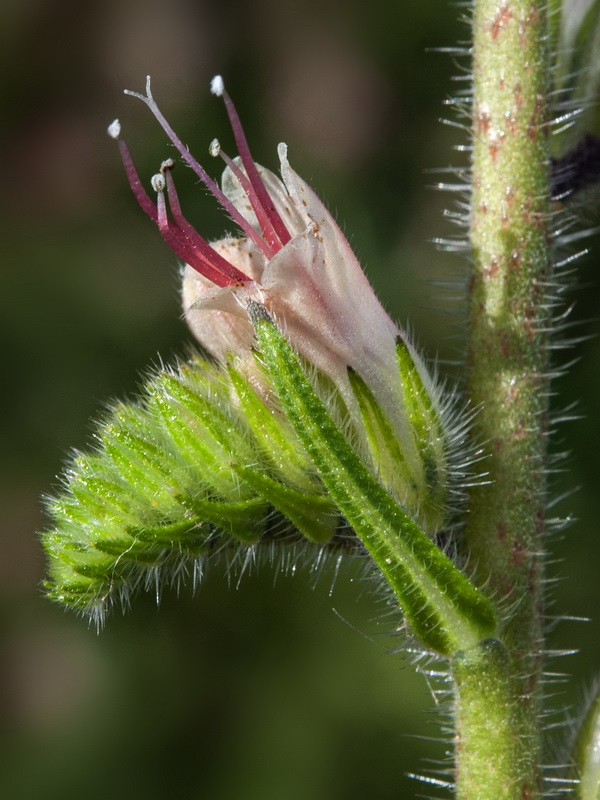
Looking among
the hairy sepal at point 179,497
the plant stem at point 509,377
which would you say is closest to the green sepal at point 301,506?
the hairy sepal at point 179,497

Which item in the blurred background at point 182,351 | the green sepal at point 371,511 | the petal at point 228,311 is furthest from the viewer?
the blurred background at point 182,351

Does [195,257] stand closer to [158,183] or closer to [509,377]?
[158,183]

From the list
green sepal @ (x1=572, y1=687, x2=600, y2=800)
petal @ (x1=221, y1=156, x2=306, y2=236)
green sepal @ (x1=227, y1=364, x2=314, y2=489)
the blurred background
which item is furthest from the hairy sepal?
the blurred background

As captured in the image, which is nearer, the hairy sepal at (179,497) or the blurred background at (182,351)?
the hairy sepal at (179,497)

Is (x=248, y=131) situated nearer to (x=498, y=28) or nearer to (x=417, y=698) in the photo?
(x=417, y=698)

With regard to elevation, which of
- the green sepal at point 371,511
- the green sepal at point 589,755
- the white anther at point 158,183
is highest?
the white anther at point 158,183

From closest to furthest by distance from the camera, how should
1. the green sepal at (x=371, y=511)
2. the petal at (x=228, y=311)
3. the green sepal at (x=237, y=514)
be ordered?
1. the green sepal at (x=371, y=511)
2. the green sepal at (x=237, y=514)
3. the petal at (x=228, y=311)

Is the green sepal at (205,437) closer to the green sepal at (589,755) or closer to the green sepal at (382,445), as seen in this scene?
the green sepal at (382,445)

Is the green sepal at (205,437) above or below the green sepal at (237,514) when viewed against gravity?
above
